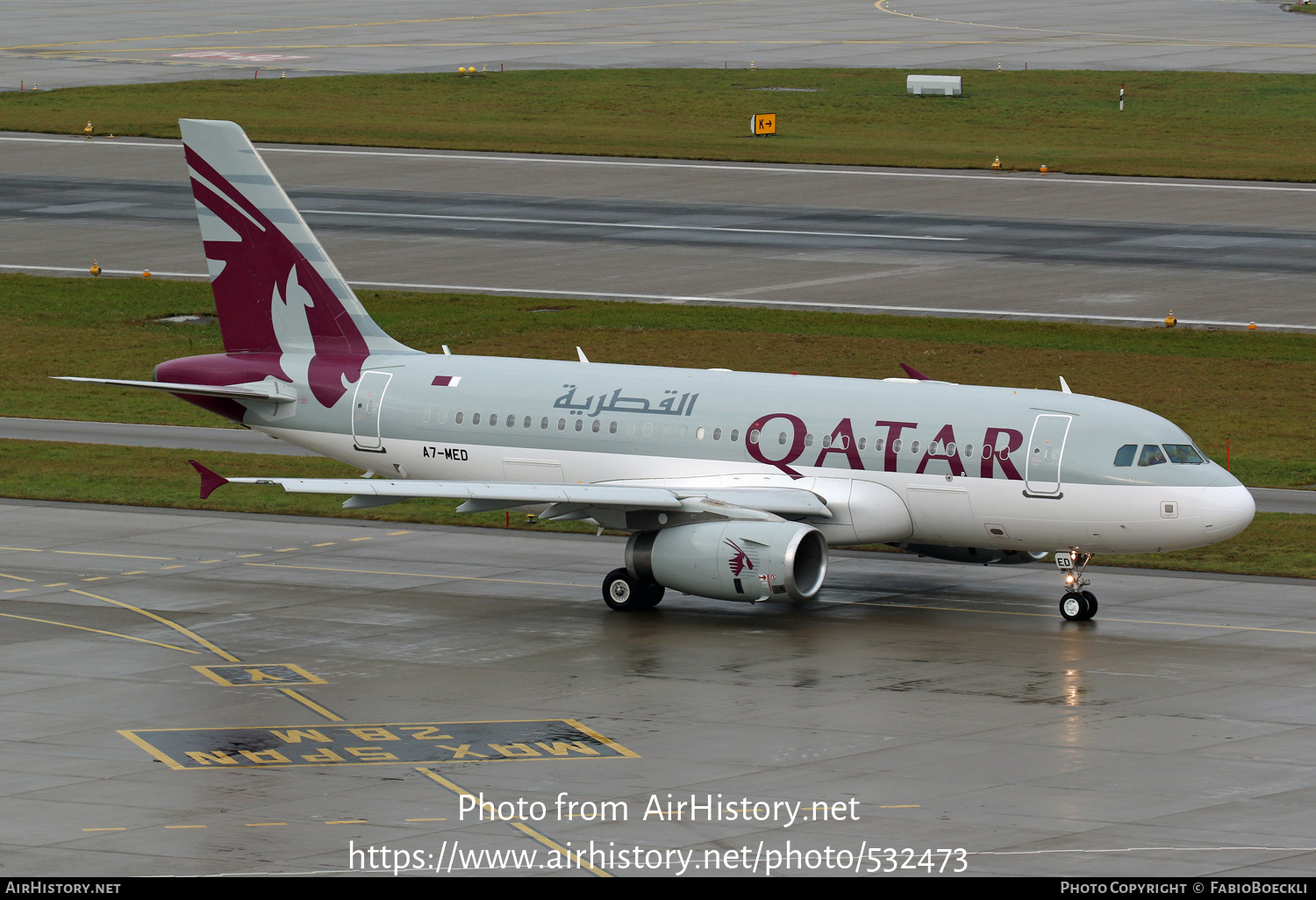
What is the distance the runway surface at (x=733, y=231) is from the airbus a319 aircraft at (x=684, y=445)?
3295cm

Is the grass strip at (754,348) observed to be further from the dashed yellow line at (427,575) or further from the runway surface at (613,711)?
the dashed yellow line at (427,575)

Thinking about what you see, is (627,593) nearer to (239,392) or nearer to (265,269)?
(239,392)

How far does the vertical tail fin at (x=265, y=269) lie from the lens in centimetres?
4788

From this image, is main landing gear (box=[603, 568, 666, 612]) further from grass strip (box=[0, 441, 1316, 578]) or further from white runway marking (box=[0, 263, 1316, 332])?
white runway marking (box=[0, 263, 1316, 332])

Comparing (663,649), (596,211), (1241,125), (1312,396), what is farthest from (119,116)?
(663,649)

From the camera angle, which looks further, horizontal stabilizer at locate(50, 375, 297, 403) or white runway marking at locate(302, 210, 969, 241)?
white runway marking at locate(302, 210, 969, 241)

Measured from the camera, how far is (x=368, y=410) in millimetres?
46688

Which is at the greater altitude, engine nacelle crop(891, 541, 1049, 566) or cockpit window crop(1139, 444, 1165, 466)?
cockpit window crop(1139, 444, 1165, 466)

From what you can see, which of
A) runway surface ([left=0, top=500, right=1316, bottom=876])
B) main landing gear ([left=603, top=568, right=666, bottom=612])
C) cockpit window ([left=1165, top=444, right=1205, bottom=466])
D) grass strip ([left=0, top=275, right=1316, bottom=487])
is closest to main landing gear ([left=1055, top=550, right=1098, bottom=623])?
runway surface ([left=0, top=500, right=1316, bottom=876])

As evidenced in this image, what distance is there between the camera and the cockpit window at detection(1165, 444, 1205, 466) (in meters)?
40.7

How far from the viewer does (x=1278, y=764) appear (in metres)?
31.1

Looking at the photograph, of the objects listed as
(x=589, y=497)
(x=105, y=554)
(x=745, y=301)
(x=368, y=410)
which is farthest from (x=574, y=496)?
(x=745, y=301)

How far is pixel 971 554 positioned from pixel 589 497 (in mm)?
8558

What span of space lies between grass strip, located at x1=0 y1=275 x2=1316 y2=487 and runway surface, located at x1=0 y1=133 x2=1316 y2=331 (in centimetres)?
302
